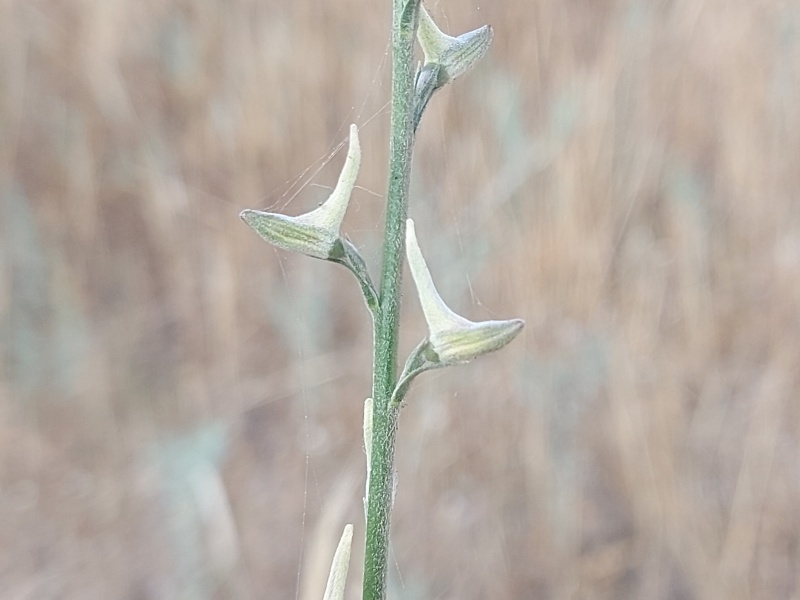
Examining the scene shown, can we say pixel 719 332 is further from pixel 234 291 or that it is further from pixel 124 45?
pixel 124 45

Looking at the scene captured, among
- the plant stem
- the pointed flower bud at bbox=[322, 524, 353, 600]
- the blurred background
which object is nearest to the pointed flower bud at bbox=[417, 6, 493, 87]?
the plant stem

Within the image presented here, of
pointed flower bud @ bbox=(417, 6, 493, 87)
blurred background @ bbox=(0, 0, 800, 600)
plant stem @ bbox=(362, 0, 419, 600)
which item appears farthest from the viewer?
blurred background @ bbox=(0, 0, 800, 600)

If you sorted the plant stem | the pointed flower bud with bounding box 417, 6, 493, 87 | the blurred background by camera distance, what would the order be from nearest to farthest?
the plant stem
the pointed flower bud with bounding box 417, 6, 493, 87
the blurred background

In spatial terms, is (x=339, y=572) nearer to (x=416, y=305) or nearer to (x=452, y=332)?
(x=452, y=332)

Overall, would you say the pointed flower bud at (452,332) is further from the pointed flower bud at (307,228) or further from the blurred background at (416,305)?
the blurred background at (416,305)

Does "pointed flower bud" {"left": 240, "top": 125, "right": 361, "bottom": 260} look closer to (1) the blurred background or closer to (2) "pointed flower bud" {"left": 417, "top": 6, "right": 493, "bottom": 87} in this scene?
(2) "pointed flower bud" {"left": 417, "top": 6, "right": 493, "bottom": 87}

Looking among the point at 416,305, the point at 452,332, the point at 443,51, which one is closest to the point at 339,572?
the point at 452,332

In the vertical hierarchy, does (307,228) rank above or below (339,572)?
above
